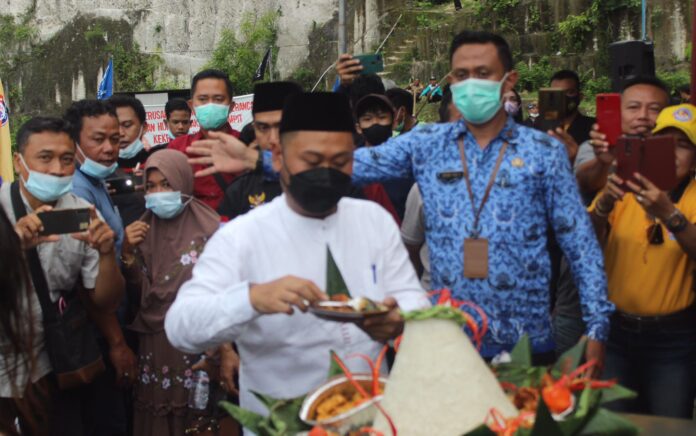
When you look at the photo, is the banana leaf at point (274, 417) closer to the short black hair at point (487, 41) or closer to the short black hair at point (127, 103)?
the short black hair at point (487, 41)

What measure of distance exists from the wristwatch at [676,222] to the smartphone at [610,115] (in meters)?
0.45

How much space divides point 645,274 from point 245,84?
22.1 metres

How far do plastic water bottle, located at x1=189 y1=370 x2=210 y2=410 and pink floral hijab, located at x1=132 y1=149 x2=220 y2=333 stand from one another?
1.21 feet

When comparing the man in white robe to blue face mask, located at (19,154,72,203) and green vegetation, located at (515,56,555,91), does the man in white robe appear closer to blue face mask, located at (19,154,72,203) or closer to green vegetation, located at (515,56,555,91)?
blue face mask, located at (19,154,72,203)

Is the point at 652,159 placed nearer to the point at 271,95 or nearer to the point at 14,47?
the point at 271,95

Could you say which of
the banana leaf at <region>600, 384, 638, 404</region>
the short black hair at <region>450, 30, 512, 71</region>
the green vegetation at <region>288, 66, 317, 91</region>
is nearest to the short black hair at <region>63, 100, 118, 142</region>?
the short black hair at <region>450, 30, 512, 71</region>

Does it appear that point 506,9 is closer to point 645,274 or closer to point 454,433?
point 645,274

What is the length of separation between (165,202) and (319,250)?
2080 mm

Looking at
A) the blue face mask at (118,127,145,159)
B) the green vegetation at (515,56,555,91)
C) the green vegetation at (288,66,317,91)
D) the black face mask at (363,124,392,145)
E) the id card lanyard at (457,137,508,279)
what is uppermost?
the green vegetation at (288,66,317,91)

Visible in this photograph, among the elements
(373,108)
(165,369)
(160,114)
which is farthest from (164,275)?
(160,114)

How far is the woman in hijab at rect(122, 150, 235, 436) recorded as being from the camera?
5.04 m

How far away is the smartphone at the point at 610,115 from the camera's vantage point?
4.34m

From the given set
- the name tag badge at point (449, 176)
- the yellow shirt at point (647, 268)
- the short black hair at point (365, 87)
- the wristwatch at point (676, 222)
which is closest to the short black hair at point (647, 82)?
the yellow shirt at point (647, 268)

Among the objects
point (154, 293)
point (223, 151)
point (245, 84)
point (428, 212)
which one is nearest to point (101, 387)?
point (154, 293)
